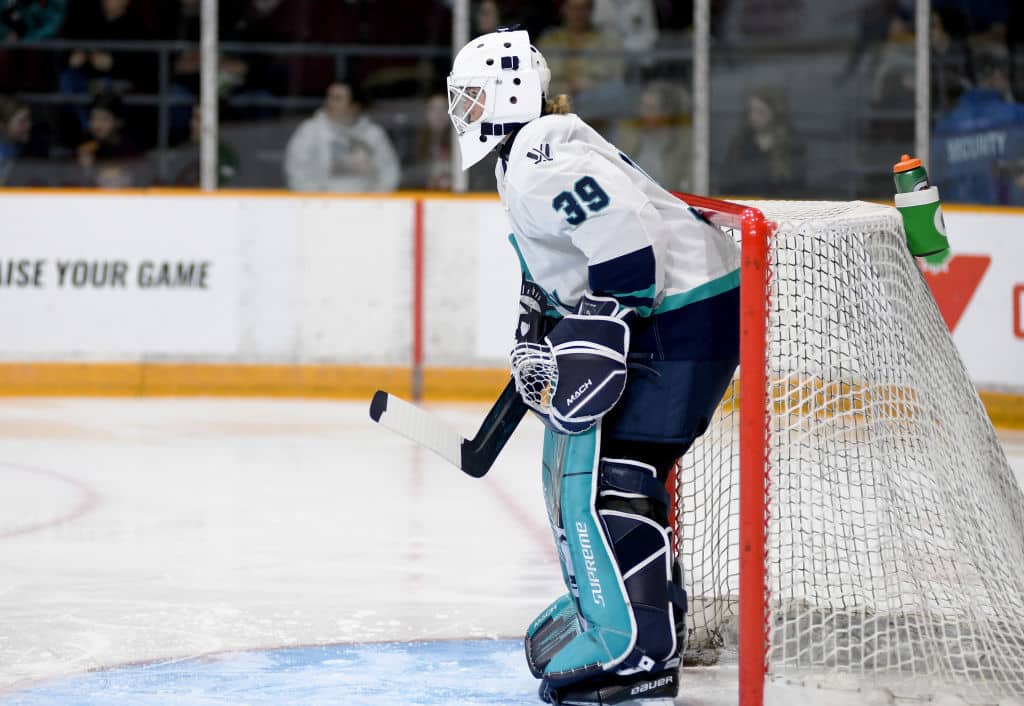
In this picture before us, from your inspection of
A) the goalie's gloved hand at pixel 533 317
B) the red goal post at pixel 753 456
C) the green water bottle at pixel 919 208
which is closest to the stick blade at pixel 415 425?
the goalie's gloved hand at pixel 533 317

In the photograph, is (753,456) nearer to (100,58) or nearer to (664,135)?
(664,135)

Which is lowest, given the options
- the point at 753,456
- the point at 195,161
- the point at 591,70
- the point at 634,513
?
the point at 634,513

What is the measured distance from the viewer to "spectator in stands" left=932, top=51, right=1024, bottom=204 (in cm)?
750

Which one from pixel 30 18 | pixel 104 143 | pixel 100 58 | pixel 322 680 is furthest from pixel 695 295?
pixel 30 18

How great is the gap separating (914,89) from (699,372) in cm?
491

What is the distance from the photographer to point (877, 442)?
3.59 m

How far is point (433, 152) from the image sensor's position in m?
8.10

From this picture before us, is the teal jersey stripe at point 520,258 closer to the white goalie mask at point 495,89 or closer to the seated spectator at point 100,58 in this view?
the white goalie mask at point 495,89

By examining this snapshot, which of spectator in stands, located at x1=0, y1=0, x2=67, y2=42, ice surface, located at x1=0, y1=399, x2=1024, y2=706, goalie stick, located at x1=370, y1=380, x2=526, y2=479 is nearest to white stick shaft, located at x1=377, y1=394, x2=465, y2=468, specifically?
goalie stick, located at x1=370, y1=380, x2=526, y2=479

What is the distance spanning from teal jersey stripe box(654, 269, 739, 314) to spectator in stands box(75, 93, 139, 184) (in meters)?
5.22

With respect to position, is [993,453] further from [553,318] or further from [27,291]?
[27,291]

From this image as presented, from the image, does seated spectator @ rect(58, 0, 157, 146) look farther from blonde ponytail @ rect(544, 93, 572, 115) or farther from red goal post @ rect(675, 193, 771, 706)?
red goal post @ rect(675, 193, 771, 706)

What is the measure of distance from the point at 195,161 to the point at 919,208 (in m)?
5.13

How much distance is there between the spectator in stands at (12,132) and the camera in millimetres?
7914
